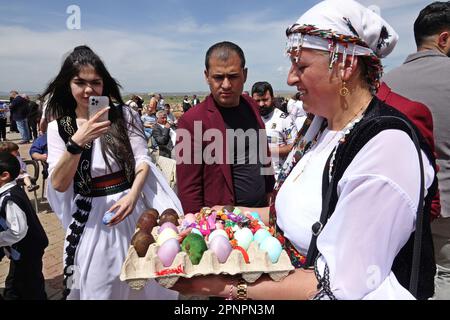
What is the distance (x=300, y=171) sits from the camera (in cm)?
131

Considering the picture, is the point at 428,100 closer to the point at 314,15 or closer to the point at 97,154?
the point at 314,15

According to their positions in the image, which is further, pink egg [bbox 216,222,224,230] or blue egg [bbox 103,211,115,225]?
blue egg [bbox 103,211,115,225]

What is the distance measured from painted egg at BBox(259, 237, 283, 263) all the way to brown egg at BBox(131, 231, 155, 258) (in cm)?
49

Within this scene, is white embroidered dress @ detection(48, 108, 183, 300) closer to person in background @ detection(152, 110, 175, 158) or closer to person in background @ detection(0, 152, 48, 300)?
person in background @ detection(0, 152, 48, 300)

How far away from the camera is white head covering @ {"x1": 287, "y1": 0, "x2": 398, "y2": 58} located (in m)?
1.10

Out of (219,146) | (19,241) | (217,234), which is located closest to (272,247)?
(217,234)

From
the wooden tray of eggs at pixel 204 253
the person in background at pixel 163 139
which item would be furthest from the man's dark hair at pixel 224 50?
the person in background at pixel 163 139

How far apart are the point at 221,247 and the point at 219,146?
121cm

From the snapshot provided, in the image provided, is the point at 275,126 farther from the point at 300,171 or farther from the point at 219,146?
the point at 300,171

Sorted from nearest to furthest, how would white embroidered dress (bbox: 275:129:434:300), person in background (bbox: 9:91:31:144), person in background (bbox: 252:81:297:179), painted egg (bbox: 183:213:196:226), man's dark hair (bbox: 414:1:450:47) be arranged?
1. white embroidered dress (bbox: 275:129:434:300)
2. painted egg (bbox: 183:213:196:226)
3. man's dark hair (bbox: 414:1:450:47)
4. person in background (bbox: 252:81:297:179)
5. person in background (bbox: 9:91:31:144)

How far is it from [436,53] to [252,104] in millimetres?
1331

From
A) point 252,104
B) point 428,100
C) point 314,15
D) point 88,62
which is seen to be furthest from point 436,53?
point 88,62

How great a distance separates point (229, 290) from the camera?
1239mm

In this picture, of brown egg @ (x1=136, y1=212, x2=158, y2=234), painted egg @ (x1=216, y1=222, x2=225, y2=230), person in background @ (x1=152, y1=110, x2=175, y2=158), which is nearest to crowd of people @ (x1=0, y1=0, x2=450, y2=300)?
painted egg @ (x1=216, y1=222, x2=225, y2=230)
